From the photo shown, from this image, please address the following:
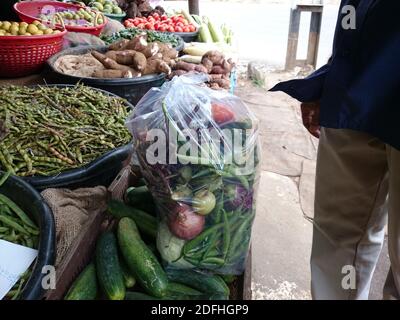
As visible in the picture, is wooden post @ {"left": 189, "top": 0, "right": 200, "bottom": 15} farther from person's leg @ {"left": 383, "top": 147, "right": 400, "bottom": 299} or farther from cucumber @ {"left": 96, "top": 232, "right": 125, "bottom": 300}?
cucumber @ {"left": 96, "top": 232, "right": 125, "bottom": 300}

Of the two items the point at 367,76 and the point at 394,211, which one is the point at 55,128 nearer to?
the point at 367,76

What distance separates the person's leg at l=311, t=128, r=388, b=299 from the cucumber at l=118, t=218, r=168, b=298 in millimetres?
1076

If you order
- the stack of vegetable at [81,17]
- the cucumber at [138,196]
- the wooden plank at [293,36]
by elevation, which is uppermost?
the stack of vegetable at [81,17]

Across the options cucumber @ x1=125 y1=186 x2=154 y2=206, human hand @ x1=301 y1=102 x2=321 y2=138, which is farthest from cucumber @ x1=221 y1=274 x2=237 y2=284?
human hand @ x1=301 y1=102 x2=321 y2=138

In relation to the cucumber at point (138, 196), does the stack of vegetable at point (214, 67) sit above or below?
below

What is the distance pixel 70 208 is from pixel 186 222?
2.27 ft

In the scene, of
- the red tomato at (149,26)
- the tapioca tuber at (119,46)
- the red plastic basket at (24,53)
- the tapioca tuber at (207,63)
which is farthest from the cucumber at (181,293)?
the red tomato at (149,26)

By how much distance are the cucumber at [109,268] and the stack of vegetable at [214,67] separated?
2.99 meters

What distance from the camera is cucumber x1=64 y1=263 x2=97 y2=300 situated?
138 centimetres

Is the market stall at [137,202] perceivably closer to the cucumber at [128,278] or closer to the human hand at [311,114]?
the cucumber at [128,278]

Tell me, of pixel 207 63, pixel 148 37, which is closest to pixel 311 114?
pixel 207 63

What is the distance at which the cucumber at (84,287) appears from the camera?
1.38 metres

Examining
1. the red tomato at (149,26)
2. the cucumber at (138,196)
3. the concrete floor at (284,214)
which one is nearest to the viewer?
the cucumber at (138,196)

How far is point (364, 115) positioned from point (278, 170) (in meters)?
2.68
